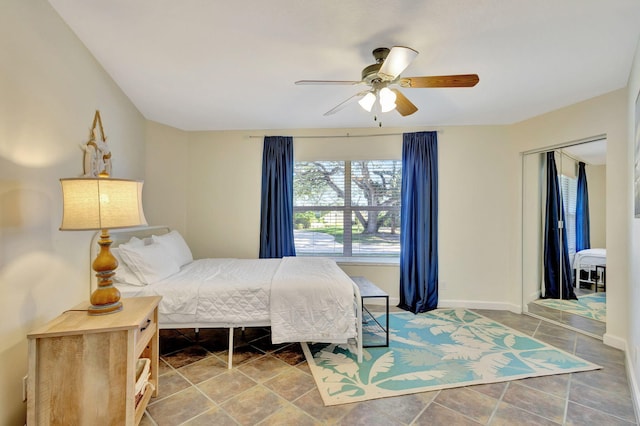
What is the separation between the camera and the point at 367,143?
3.90 metres

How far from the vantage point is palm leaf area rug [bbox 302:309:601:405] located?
6.89ft

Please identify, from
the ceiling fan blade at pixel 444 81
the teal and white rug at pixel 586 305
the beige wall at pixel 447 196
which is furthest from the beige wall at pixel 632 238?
the ceiling fan blade at pixel 444 81

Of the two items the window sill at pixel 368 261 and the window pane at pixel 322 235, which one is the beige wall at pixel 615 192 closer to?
the window sill at pixel 368 261

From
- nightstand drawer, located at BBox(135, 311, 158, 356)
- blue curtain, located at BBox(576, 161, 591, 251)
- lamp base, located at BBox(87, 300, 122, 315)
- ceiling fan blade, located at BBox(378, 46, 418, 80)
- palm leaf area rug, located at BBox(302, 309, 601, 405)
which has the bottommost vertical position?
palm leaf area rug, located at BBox(302, 309, 601, 405)

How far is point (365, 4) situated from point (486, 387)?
2.72 m

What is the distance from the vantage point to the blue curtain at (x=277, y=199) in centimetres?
382

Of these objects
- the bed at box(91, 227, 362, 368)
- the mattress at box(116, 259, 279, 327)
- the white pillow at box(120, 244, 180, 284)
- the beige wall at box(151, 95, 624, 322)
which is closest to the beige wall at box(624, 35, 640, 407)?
the beige wall at box(151, 95, 624, 322)

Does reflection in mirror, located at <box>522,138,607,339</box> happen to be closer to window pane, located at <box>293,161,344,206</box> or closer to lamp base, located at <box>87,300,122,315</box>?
window pane, located at <box>293,161,344,206</box>

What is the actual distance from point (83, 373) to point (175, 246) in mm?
1657

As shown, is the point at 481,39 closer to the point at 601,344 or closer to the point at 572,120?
the point at 572,120

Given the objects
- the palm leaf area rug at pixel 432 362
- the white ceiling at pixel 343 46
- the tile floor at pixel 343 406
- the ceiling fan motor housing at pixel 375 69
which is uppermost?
the white ceiling at pixel 343 46

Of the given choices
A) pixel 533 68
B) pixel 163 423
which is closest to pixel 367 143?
pixel 533 68

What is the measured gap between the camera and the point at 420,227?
3.66 metres

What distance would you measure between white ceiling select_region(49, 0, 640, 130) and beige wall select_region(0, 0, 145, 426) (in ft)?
1.02
